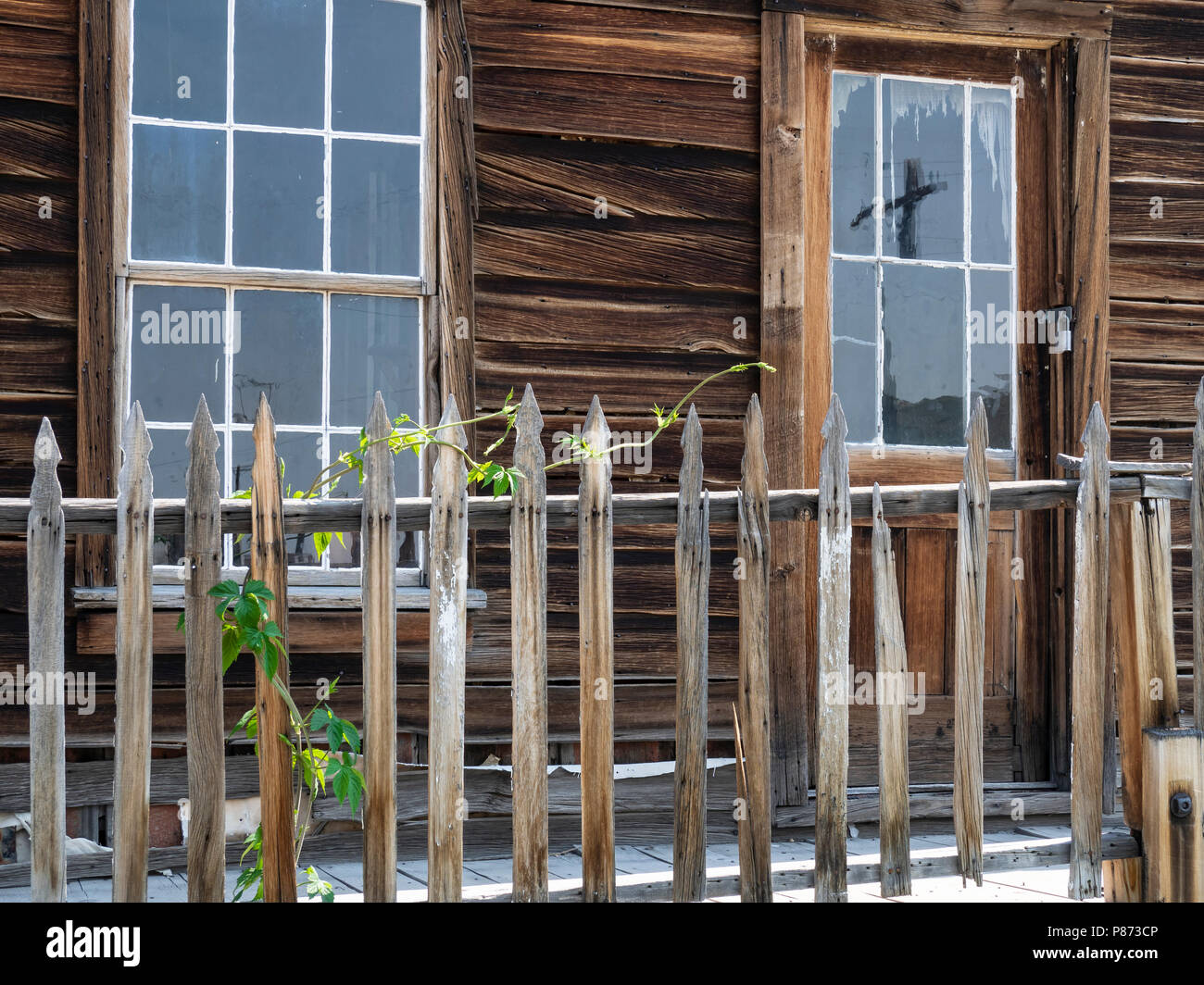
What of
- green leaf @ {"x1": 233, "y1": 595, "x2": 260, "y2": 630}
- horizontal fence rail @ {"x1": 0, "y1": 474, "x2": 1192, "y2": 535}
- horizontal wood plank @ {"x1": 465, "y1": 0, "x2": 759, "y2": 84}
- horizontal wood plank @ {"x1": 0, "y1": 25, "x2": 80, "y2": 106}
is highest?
horizontal wood plank @ {"x1": 465, "y1": 0, "x2": 759, "y2": 84}

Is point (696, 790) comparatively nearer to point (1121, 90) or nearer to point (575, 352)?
point (575, 352)

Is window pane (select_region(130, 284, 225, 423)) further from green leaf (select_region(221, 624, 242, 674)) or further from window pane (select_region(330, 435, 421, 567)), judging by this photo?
green leaf (select_region(221, 624, 242, 674))

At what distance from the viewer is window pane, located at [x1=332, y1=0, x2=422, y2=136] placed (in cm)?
440

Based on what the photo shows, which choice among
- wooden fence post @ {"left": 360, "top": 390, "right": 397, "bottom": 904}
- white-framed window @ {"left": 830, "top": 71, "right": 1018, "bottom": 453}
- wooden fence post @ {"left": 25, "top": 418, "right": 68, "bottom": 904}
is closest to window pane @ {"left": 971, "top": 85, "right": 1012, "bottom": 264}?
white-framed window @ {"left": 830, "top": 71, "right": 1018, "bottom": 453}

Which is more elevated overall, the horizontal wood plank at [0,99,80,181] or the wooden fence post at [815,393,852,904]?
the horizontal wood plank at [0,99,80,181]

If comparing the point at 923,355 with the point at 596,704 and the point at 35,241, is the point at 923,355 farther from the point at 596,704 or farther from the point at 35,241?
the point at 35,241

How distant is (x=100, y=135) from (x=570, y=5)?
5.97ft

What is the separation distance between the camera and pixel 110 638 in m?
3.97

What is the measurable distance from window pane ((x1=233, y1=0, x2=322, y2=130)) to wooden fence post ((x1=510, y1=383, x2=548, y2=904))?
6.83 ft

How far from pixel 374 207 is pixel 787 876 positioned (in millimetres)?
2805

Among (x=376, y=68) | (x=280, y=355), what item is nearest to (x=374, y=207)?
(x=376, y=68)

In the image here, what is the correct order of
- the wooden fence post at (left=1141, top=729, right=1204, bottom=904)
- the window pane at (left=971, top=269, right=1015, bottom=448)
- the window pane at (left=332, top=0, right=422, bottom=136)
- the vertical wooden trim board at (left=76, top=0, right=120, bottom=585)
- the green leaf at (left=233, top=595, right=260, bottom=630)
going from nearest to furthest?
the green leaf at (left=233, top=595, right=260, bottom=630), the wooden fence post at (left=1141, top=729, right=1204, bottom=904), the vertical wooden trim board at (left=76, top=0, right=120, bottom=585), the window pane at (left=332, top=0, right=422, bottom=136), the window pane at (left=971, top=269, right=1015, bottom=448)
